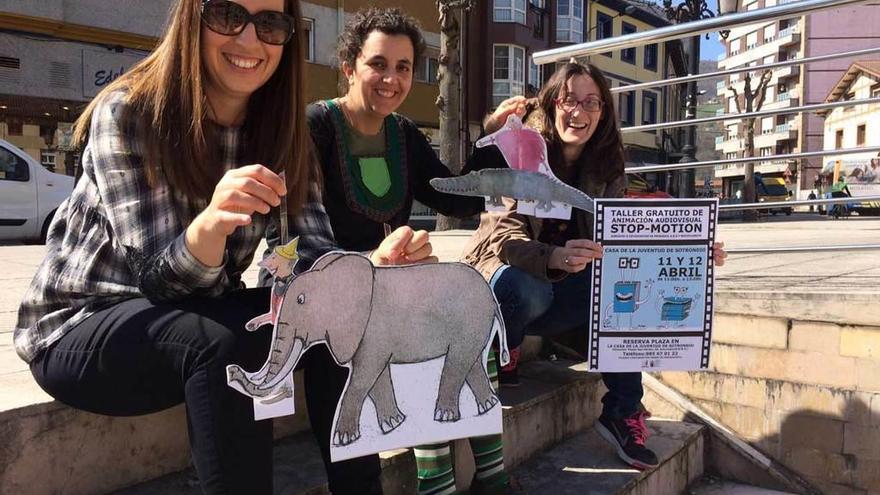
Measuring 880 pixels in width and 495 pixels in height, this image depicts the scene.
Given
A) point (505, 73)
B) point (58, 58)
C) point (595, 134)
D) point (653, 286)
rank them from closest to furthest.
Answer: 1. point (653, 286)
2. point (595, 134)
3. point (58, 58)
4. point (505, 73)

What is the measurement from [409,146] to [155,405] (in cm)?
117

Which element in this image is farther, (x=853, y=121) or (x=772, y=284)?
(x=853, y=121)

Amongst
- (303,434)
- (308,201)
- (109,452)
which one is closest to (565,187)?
(308,201)

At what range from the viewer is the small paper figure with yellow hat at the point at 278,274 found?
1.26 metres

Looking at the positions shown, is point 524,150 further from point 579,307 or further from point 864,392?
point 864,392

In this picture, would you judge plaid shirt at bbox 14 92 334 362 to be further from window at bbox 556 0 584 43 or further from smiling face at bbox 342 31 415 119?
window at bbox 556 0 584 43

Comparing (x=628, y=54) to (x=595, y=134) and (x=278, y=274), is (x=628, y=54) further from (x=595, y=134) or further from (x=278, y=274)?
(x=278, y=274)

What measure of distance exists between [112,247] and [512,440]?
1.43 meters

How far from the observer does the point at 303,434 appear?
6.51 feet

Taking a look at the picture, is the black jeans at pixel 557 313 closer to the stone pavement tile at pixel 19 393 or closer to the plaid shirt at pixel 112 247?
the plaid shirt at pixel 112 247

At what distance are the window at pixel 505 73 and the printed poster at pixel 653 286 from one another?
58.2 ft

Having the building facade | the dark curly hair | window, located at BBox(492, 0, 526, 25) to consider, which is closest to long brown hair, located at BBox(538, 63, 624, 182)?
the dark curly hair

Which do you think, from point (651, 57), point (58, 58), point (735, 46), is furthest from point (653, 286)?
point (735, 46)

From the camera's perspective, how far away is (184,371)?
1.22 meters
